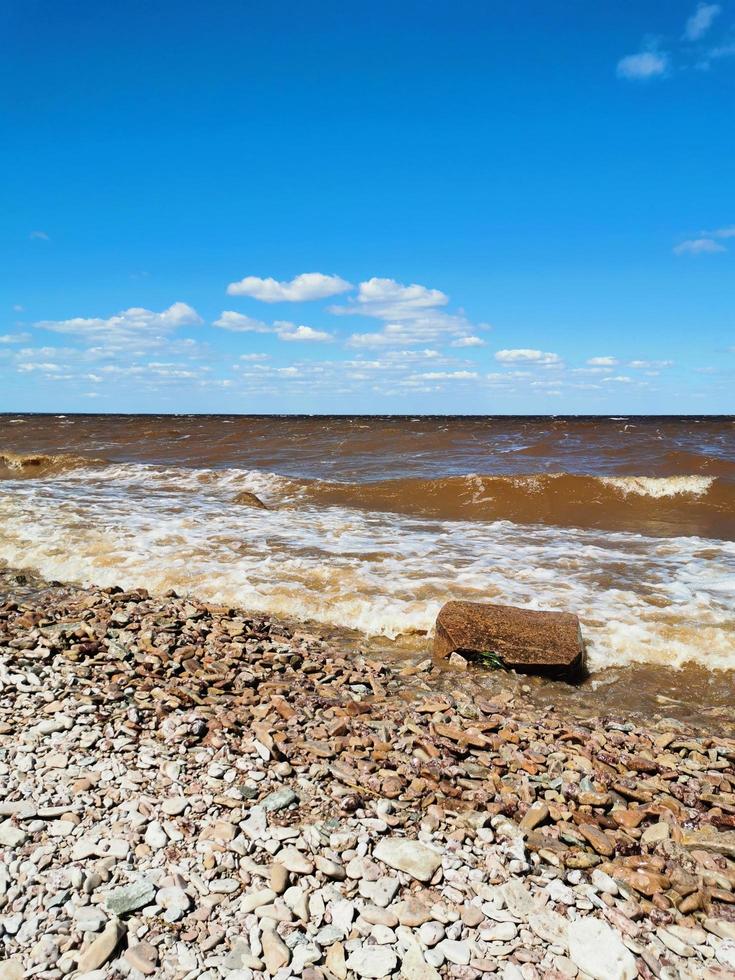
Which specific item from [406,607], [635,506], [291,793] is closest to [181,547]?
[406,607]

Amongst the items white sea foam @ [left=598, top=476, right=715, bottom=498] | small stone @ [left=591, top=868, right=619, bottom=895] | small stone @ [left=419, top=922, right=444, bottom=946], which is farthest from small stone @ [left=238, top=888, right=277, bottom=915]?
white sea foam @ [left=598, top=476, right=715, bottom=498]

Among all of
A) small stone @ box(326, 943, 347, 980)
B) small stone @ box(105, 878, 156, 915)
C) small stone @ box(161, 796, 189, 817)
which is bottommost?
small stone @ box(326, 943, 347, 980)

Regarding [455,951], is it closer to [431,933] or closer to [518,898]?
[431,933]

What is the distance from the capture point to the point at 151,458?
69.6ft

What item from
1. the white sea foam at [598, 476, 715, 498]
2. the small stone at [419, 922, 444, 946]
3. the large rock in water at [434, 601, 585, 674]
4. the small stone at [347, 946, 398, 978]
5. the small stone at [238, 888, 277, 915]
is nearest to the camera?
the small stone at [347, 946, 398, 978]

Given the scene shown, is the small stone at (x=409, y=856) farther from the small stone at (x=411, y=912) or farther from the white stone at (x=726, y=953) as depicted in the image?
the white stone at (x=726, y=953)

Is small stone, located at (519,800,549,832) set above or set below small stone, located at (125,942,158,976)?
below

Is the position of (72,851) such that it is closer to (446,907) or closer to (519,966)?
(446,907)

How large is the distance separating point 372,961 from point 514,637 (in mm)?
3206

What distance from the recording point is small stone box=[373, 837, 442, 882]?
260 cm

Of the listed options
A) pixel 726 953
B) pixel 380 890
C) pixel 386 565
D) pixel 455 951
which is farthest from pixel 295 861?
pixel 386 565

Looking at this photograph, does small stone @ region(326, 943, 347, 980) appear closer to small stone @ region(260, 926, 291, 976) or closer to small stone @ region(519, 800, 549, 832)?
small stone @ region(260, 926, 291, 976)

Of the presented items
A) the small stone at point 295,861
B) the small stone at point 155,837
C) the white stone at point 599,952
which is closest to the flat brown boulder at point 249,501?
the small stone at point 155,837

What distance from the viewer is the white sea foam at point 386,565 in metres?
5.98
